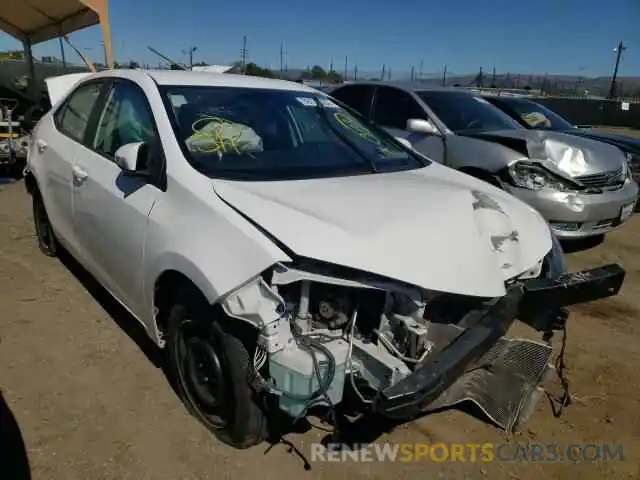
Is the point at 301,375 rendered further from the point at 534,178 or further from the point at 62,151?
the point at 534,178

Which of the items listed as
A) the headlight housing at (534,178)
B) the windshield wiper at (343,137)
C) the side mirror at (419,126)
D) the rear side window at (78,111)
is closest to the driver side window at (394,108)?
the side mirror at (419,126)

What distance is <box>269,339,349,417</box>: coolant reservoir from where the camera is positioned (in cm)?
211

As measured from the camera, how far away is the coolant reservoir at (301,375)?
83.0 inches

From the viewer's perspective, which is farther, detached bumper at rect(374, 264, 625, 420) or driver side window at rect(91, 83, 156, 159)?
driver side window at rect(91, 83, 156, 159)

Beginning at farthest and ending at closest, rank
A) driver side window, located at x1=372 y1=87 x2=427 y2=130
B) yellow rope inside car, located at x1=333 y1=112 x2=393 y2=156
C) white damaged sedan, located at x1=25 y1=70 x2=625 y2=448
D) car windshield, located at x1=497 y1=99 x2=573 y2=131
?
car windshield, located at x1=497 y1=99 x2=573 y2=131 → driver side window, located at x1=372 y1=87 x2=427 y2=130 → yellow rope inside car, located at x1=333 y1=112 x2=393 y2=156 → white damaged sedan, located at x1=25 y1=70 x2=625 y2=448

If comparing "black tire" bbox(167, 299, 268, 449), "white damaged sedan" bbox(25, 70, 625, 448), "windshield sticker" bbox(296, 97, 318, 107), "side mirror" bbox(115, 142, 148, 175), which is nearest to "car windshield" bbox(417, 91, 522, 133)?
"windshield sticker" bbox(296, 97, 318, 107)

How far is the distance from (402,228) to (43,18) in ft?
31.1

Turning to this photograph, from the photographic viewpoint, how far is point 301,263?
2.17m

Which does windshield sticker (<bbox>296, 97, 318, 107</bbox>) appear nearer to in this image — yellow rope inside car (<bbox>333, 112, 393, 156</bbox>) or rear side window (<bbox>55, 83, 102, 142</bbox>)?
yellow rope inside car (<bbox>333, 112, 393, 156</bbox>)

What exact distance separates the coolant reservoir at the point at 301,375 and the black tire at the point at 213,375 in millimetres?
210

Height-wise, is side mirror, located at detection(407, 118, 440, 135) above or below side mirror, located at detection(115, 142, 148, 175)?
below

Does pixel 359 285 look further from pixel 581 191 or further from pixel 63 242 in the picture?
pixel 581 191

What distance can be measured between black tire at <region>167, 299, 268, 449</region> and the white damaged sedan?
1 cm

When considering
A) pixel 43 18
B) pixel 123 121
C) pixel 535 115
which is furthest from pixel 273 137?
pixel 43 18
